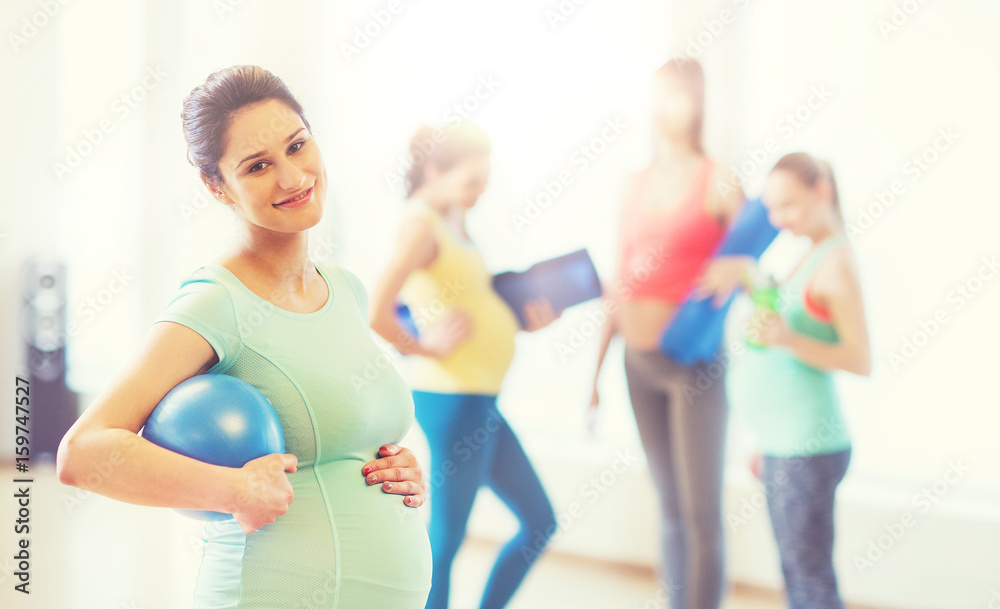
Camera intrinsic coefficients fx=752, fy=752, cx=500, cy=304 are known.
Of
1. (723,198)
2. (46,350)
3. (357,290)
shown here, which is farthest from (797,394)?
(46,350)

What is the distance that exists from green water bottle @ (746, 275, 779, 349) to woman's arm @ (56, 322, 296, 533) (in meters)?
1.41

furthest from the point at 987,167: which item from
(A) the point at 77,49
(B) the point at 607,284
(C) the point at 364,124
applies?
(A) the point at 77,49

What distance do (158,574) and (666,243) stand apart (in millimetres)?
2115

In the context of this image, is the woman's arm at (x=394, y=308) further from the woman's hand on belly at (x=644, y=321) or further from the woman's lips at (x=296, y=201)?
the woman's lips at (x=296, y=201)

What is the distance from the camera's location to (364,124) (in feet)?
9.28

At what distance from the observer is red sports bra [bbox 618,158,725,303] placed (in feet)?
6.83

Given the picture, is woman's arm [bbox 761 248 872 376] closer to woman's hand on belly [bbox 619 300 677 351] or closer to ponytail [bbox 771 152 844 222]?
ponytail [bbox 771 152 844 222]

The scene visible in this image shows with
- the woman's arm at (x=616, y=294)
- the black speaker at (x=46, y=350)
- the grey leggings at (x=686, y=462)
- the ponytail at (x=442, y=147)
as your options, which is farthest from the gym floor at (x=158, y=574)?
the ponytail at (x=442, y=147)

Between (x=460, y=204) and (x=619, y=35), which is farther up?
(x=619, y=35)

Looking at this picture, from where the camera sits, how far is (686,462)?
2.06m

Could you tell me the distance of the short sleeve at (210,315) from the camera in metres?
1.00

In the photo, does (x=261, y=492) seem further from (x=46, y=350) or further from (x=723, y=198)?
(x=46, y=350)

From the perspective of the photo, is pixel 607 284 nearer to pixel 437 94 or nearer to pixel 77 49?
pixel 437 94

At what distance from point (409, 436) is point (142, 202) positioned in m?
1.44
